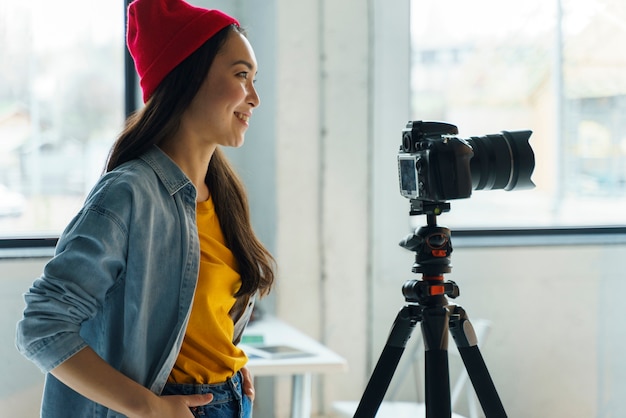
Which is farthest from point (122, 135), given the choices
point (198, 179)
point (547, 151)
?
point (547, 151)

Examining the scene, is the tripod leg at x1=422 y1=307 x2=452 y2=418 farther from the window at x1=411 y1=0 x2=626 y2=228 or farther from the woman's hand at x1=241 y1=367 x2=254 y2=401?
the window at x1=411 y1=0 x2=626 y2=228

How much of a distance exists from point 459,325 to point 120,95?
1979 millimetres

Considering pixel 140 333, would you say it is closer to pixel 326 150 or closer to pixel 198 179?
pixel 198 179

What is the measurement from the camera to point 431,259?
1.47 meters

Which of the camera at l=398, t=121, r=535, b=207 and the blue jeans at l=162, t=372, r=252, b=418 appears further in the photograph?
the camera at l=398, t=121, r=535, b=207

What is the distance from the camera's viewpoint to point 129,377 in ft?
3.76

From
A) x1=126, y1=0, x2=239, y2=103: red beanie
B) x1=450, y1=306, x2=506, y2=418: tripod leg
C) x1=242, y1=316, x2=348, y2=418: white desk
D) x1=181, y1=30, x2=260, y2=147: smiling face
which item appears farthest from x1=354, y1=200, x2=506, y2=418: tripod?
x1=242, y1=316, x2=348, y2=418: white desk

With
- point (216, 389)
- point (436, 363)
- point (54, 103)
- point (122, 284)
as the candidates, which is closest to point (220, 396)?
point (216, 389)

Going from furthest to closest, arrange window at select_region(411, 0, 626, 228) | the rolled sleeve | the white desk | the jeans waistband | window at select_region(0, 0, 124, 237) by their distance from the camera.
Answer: window at select_region(411, 0, 626, 228) < window at select_region(0, 0, 124, 237) < the white desk < the jeans waistband < the rolled sleeve

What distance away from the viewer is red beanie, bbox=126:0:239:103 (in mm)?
1282

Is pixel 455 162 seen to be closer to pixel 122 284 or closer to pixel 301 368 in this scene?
pixel 122 284

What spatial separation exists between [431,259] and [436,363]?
0.19 meters

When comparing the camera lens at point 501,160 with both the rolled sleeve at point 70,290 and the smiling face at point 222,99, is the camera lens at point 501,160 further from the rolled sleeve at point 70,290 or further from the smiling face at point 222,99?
the rolled sleeve at point 70,290

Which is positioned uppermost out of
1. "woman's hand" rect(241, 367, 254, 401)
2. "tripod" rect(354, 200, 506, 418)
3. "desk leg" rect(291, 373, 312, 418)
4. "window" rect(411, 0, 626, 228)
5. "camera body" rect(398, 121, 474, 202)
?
"window" rect(411, 0, 626, 228)
